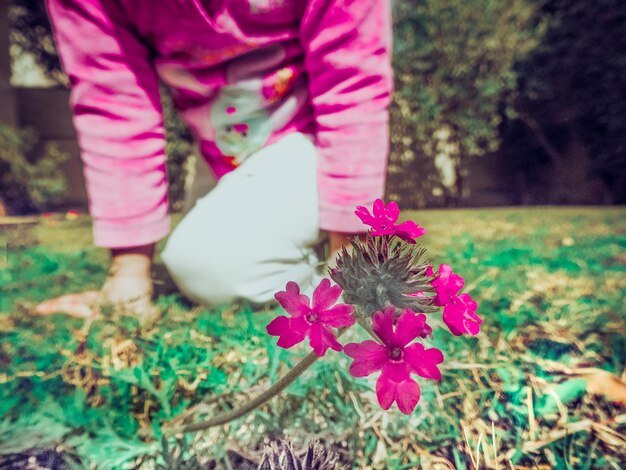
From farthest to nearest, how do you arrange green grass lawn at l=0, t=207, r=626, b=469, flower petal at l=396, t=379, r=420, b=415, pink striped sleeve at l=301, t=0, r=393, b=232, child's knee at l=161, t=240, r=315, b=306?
child's knee at l=161, t=240, r=315, b=306, pink striped sleeve at l=301, t=0, r=393, b=232, green grass lawn at l=0, t=207, r=626, b=469, flower petal at l=396, t=379, r=420, b=415

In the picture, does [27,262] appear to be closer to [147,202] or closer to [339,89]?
[147,202]

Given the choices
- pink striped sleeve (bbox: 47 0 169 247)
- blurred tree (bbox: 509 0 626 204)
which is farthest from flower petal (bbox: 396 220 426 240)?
blurred tree (bbox: 509 0 626 204)

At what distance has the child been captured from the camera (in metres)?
0.62

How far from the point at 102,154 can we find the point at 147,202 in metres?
0.09

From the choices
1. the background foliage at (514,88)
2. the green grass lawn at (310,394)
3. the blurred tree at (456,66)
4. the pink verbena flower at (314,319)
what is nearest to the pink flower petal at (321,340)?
the pink verbena flower at (314,319)

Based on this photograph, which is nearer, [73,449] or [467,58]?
[73,449]

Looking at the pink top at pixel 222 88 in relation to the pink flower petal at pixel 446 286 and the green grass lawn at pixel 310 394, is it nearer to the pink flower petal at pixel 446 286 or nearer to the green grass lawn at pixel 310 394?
the green grass lawn at pixel 310 394

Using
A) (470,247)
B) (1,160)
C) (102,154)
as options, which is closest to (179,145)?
(470,247)

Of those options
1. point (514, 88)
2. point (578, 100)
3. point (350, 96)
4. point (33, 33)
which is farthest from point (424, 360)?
point (578, 100)

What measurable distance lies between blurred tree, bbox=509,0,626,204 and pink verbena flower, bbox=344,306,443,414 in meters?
5.25

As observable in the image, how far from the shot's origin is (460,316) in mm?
276

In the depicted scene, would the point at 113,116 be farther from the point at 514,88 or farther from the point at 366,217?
the point at 514,88

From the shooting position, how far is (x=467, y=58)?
443cm

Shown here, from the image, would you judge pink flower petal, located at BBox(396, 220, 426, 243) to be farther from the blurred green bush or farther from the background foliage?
the blurred green bush
